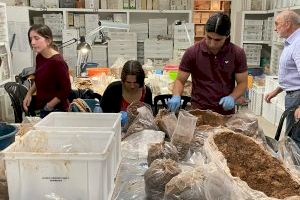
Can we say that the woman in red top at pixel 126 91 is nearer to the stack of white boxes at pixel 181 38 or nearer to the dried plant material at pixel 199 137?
the dried plant material at pixel 199 137

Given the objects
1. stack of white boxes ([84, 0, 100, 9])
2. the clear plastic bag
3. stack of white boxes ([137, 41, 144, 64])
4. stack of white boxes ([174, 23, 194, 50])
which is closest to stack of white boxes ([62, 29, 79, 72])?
stack of white boxes ([84, 0, 100, 9])

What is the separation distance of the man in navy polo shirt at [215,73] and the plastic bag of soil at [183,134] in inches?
19.7

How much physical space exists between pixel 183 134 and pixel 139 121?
1.15 ft

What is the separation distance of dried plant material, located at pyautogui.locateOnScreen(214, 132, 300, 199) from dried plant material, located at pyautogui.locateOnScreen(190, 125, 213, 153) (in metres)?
0.23

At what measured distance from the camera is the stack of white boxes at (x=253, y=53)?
16.1 feet

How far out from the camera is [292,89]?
8.84 ft

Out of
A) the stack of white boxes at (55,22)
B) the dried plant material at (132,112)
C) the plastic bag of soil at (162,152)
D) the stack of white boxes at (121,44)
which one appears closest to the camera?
the plastic bag of soil at (162,152)

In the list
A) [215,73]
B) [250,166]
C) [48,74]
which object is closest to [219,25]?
[215,73]

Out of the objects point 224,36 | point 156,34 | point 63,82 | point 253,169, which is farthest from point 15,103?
point 156,34

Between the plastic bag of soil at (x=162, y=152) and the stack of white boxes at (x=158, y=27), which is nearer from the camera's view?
the plastic bag of soil at (x=162, y=152)

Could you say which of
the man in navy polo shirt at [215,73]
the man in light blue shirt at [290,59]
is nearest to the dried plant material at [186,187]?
the man in navy polo shirt at [215,73]

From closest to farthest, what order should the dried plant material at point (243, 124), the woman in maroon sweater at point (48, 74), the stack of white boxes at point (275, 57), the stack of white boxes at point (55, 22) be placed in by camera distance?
1. the dried plant material at point (243, 124)
2. the woman in maroon sweater at point (48, 74)
3. the stack of white boxes at point (275, 57)
4. the stack of white boxes at point (55, 22)

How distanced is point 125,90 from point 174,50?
8.38ft

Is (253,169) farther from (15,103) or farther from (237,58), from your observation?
(15,103)
